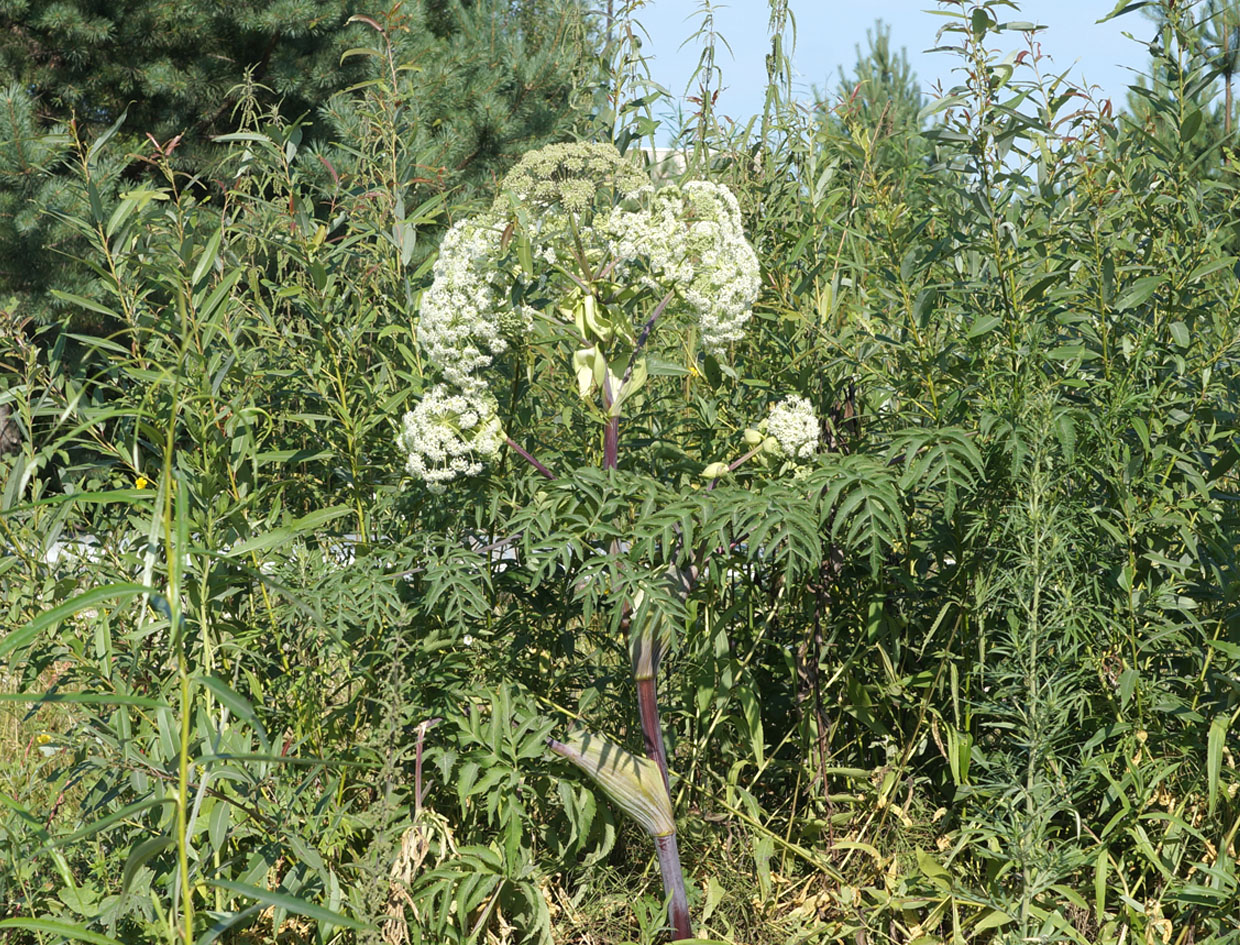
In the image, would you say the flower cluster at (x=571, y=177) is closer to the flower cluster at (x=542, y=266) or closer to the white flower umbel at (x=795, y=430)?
the flower cluster at (x=542, y=266)

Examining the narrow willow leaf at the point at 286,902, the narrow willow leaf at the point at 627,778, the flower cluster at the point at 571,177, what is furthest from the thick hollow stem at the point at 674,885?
the flower cluster at the point at 571,177

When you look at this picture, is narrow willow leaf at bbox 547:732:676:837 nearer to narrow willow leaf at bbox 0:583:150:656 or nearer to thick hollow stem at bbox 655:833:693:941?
thick hollow stem at bbox 655:833:693:941

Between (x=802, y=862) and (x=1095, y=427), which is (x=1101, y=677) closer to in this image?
(x=1095, y=427)

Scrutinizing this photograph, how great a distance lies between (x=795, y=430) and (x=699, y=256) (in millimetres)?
398

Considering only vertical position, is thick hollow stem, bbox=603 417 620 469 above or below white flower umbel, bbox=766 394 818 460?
below

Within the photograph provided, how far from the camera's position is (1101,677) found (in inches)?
95.3

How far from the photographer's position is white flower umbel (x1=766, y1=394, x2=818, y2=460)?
231cm

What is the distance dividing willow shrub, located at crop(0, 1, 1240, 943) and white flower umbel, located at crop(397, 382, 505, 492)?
12 centimetres

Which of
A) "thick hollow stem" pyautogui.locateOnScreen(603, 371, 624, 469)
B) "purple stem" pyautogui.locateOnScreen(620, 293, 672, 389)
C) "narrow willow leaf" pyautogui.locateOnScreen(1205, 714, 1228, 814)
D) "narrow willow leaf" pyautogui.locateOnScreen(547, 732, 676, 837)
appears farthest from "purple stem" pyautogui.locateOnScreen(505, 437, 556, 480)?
"narrow willow leaf" pyautogui.locateOnScreen(1205, 714, 1228, 814)

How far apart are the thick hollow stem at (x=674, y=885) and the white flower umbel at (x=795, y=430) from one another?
83 cm

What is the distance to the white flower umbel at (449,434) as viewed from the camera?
88.1 inches

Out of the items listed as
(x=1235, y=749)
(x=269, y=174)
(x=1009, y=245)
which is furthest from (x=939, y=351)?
(x=269, y=174)

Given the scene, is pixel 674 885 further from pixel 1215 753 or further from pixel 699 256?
pixel 699 256

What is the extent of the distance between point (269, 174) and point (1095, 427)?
2078mm
